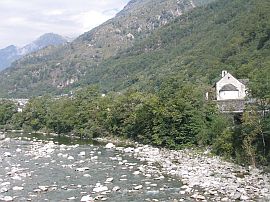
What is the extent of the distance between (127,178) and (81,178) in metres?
3.71

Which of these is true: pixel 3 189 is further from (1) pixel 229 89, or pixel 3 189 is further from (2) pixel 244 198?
(1) pixel 229 89

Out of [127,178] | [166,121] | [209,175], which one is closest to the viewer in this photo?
[209,175]

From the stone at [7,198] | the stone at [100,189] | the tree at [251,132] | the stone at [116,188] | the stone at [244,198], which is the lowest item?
the stone at [244,198]

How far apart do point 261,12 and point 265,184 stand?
121506mm

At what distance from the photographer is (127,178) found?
34219mm

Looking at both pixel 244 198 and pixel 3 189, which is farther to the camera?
pixel 3 189

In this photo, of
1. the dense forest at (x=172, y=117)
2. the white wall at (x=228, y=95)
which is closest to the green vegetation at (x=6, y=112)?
the dense forest at (x=172, y=117)

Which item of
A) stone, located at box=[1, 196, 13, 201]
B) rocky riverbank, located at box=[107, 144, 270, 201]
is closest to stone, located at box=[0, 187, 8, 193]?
stone, located at box=[1, 196, 13, 201]

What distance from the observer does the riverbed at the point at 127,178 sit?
28172mm

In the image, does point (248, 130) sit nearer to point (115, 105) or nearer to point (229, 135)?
point (229, 135)

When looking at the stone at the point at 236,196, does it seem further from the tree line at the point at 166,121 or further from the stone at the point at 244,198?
the tree line at the point at 166,121

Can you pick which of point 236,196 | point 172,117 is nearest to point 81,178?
point 236,196

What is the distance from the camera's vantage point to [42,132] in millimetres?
85312

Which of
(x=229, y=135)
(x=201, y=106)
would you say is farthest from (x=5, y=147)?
(x=229, y=135)
